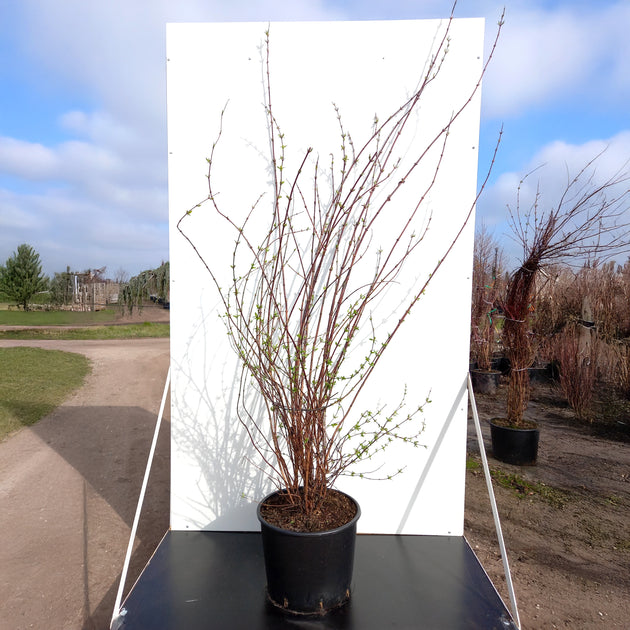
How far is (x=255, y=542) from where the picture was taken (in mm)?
2275

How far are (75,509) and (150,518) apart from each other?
1.97ft

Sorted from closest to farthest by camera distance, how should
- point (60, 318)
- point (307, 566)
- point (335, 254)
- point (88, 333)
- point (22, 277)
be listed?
point (307, 566) → point (335, 254) → point (88, 333) → point (60, 318) → point (22, 277)

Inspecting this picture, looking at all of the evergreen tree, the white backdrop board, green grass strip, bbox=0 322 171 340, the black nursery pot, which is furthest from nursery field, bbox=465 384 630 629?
the evergreen tree

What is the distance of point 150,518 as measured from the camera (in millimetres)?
3289

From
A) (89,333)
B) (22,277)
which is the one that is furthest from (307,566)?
(22,277)

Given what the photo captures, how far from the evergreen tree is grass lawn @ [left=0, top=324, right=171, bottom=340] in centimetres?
1450

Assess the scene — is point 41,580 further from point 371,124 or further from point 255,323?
point 371,124

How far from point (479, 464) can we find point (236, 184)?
3510 millimetres

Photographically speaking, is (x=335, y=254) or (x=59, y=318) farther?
(x=59, y=318)

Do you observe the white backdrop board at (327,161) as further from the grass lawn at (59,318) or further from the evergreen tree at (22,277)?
the evergreen tree at (22,277)

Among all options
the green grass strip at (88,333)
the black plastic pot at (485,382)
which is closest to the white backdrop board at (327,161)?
the black plastic pot at (485,382)

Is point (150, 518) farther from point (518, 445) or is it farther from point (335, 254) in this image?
point (518, 445)

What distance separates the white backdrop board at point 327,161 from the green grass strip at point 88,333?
43.0 ft

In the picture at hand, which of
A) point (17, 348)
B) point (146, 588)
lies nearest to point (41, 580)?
point (146, 588)
